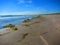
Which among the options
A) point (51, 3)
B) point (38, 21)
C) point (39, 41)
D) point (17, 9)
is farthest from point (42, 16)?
point (39, 41)

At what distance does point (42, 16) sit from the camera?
8.67 feet

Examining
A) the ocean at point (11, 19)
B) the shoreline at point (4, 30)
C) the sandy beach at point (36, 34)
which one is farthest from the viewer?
the ocean at point (11, 19)

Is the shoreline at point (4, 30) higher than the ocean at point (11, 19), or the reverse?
the ocean at point (11, 19)

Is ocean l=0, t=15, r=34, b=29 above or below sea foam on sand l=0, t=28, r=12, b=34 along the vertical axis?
above

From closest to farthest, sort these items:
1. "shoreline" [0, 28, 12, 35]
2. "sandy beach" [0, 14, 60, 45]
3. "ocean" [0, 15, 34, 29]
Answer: "sandy beach" [0, 14, 60, 45]
"shoreline" [0, 28, 12, 35]
"ocean" [0, 15, 34, 29]

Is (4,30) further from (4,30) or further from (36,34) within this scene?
(36,34)

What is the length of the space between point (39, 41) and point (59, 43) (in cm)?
32

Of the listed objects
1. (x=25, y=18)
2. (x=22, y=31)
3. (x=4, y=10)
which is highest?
(x=4, y=10)

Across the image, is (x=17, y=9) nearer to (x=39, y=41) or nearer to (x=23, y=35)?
(x=23, y=35)

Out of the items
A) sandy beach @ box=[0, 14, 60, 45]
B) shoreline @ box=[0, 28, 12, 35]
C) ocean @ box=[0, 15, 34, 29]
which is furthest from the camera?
ocean @ box=[0, 15, 34, 29]

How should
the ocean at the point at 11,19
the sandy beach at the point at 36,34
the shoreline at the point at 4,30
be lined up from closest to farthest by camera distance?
the sandy beach at the point at 36,34 → the shoreline at the point at 4,30 → the ocean at the point at 11,19

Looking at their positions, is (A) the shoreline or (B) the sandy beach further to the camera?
(A) the shoreline

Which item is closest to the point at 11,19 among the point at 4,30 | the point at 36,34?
the point at 4,30

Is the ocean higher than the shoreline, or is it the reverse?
the ocean
